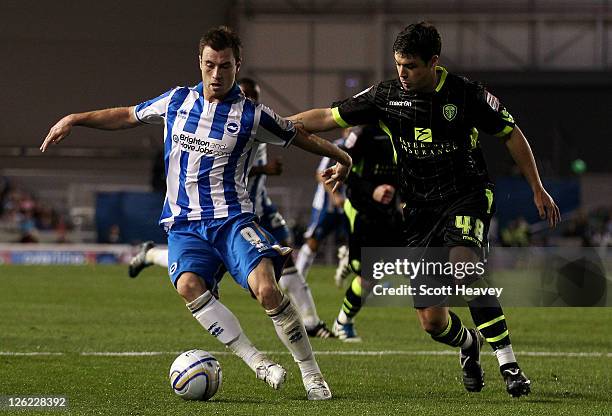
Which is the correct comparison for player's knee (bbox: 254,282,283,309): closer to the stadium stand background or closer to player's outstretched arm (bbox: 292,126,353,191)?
player's outstretched arm (bbox: 292,126,353,191)

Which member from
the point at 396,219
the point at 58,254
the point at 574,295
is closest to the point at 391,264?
the point at 396,219

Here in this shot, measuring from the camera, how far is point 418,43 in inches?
268

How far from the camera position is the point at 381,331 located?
12.0 m

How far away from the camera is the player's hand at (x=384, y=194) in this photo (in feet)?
32.5

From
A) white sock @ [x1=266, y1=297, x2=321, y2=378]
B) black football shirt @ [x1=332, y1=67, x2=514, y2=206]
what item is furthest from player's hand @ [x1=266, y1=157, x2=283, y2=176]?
white sock @ [x1=266, y1=297, x2=321, y2=378]

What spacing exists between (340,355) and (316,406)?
3.00 m

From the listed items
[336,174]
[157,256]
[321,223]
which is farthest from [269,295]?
[321,223]

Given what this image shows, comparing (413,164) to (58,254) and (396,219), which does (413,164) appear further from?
(58,254)

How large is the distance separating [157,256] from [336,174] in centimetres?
445

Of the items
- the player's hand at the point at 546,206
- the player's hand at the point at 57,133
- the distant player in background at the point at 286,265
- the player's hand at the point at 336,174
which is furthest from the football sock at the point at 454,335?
the distant player in background at the point at 286,265

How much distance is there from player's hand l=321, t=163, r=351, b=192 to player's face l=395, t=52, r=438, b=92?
0.61 m

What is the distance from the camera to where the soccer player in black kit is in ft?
22.7
